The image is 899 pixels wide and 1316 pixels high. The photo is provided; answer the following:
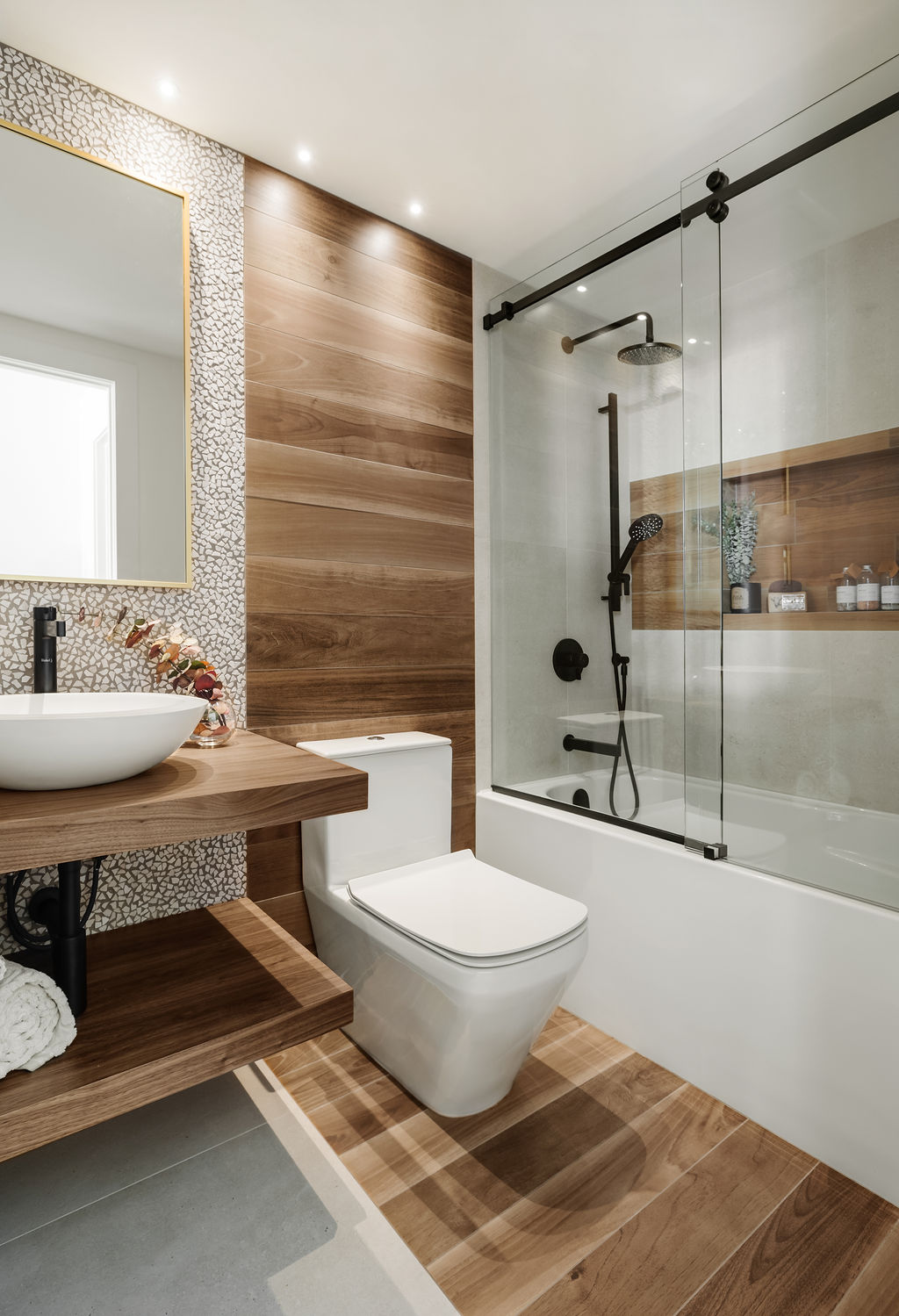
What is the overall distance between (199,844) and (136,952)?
320mm

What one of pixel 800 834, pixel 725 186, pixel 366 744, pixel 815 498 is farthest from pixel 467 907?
pixel 725 186

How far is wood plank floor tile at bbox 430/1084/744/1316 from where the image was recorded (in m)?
1.23

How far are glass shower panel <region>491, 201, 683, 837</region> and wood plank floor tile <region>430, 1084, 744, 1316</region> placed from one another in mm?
659

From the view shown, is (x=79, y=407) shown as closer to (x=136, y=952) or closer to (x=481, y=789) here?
(x=136, y=952)

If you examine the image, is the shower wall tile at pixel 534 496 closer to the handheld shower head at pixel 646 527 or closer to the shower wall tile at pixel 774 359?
the handheld shower head at pixel 646 527

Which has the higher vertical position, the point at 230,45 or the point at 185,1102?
the point at 230,45

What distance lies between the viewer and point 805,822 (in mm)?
1593

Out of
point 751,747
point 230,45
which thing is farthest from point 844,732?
point 230,45

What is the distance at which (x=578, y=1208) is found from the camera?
1.38 m

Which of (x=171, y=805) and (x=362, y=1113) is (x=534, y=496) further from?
(x=362, y=1113)

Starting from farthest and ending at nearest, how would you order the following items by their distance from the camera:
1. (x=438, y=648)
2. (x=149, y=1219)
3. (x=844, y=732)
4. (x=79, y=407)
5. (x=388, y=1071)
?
(x=438, y=648) < (x=388, y=1071) < (x=79, y=407) < (x=844, y=732) < (x=149, y=1219)

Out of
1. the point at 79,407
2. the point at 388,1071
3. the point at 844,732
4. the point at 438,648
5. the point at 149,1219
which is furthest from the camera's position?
the point at 438,648

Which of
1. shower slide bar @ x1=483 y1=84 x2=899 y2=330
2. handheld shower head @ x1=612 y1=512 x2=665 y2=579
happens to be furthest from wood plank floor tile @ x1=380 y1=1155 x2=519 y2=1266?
shower slide bar @ x1=483 y1=84 x2=899 y2=330

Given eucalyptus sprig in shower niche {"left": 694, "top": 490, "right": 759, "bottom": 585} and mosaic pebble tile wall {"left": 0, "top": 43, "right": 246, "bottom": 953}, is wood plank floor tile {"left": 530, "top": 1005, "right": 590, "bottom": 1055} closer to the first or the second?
mosaic pebble tile wall {"left": 0, "top": 43, "right": 246, "bottom": 953}
